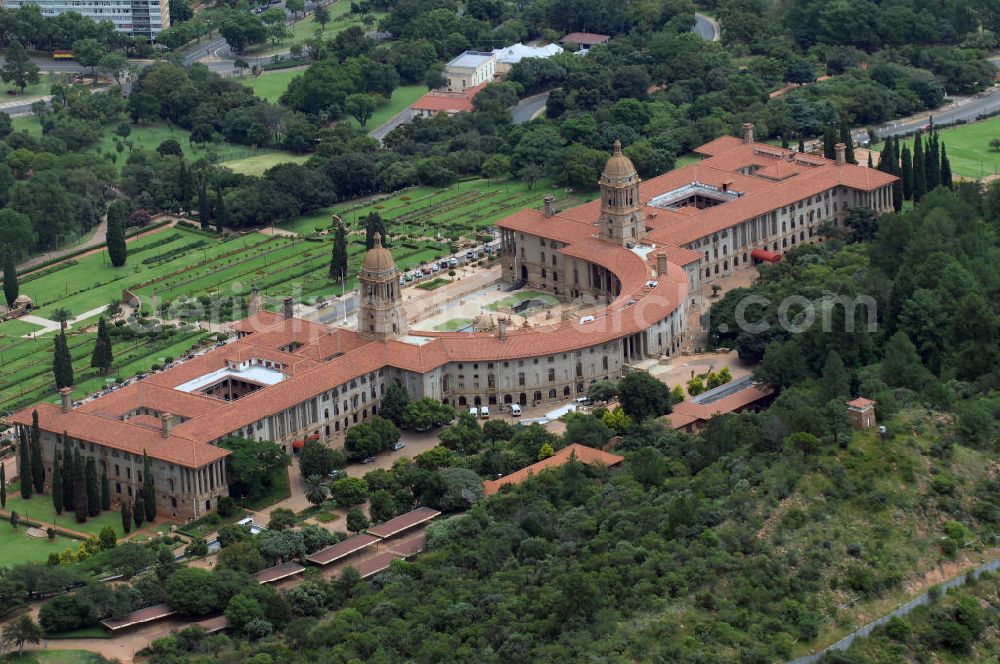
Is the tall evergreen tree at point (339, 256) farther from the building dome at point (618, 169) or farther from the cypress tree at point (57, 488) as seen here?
the cypress tree at point (57, 488)

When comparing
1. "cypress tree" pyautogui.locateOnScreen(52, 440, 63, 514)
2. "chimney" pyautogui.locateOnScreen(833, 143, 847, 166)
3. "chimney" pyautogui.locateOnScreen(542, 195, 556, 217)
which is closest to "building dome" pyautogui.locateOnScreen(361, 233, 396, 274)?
"cypress tree" pyautogui.locateOnScreen(52, 440, 63, 514)

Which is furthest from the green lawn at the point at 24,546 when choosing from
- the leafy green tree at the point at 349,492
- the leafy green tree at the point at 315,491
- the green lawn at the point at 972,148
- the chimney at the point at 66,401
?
the green lawn at the point at 972,148

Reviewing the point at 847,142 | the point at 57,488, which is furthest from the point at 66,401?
the point at 847,142

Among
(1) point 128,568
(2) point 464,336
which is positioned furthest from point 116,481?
(2) point 464,336

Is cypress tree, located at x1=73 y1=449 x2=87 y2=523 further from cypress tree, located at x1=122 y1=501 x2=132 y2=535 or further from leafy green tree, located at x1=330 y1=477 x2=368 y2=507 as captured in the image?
leafy green tree, located at x1=330 y1=477 x2=368 y2=507

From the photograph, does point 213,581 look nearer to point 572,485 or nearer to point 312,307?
point 572,485

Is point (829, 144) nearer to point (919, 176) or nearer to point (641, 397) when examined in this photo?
point (919, 176)

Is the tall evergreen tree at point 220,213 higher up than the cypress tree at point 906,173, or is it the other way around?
the cypress tree at point 906,173
